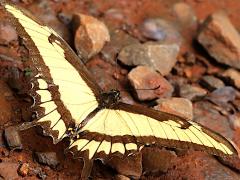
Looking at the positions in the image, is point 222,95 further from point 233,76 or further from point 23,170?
point 23,170

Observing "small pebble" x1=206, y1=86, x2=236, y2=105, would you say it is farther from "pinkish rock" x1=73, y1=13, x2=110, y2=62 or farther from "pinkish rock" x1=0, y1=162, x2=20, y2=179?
"pinkish rock" x1=0, y1=162, x2=20, y2=179

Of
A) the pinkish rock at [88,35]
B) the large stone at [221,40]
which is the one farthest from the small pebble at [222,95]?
the pinkish rock at [88,35]

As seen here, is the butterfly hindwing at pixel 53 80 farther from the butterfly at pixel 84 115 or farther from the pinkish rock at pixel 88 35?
the pinkish rock at pixel 88 35

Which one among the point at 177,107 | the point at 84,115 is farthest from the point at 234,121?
the point at 84,115

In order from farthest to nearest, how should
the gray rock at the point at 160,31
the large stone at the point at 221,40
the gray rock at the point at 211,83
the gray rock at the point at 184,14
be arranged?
1. the gray rock at the point at 184,14
2. the gray rock at the point at 160,31
3. the large stone at the point at 221,40
4. the gray rock at the point at 211,83

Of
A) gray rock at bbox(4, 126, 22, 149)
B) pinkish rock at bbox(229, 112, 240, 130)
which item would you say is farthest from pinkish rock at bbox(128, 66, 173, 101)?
gray rock at bbox(4, 126, 22, 149)

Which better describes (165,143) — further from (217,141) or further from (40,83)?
(40,83)

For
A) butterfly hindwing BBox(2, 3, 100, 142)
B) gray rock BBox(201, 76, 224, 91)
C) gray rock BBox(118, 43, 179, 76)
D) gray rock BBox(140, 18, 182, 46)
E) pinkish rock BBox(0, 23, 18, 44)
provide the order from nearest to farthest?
butterfly hindwing BBox(2, 3, 100, 142) < pinkish rock BBox(0, 23, 18, 44) < gray rock BBox(118, 43, 179, 76) < gray rock BBox(201, 76, 224, 91) < gray rock BBox(140, 18, 182, 46)
